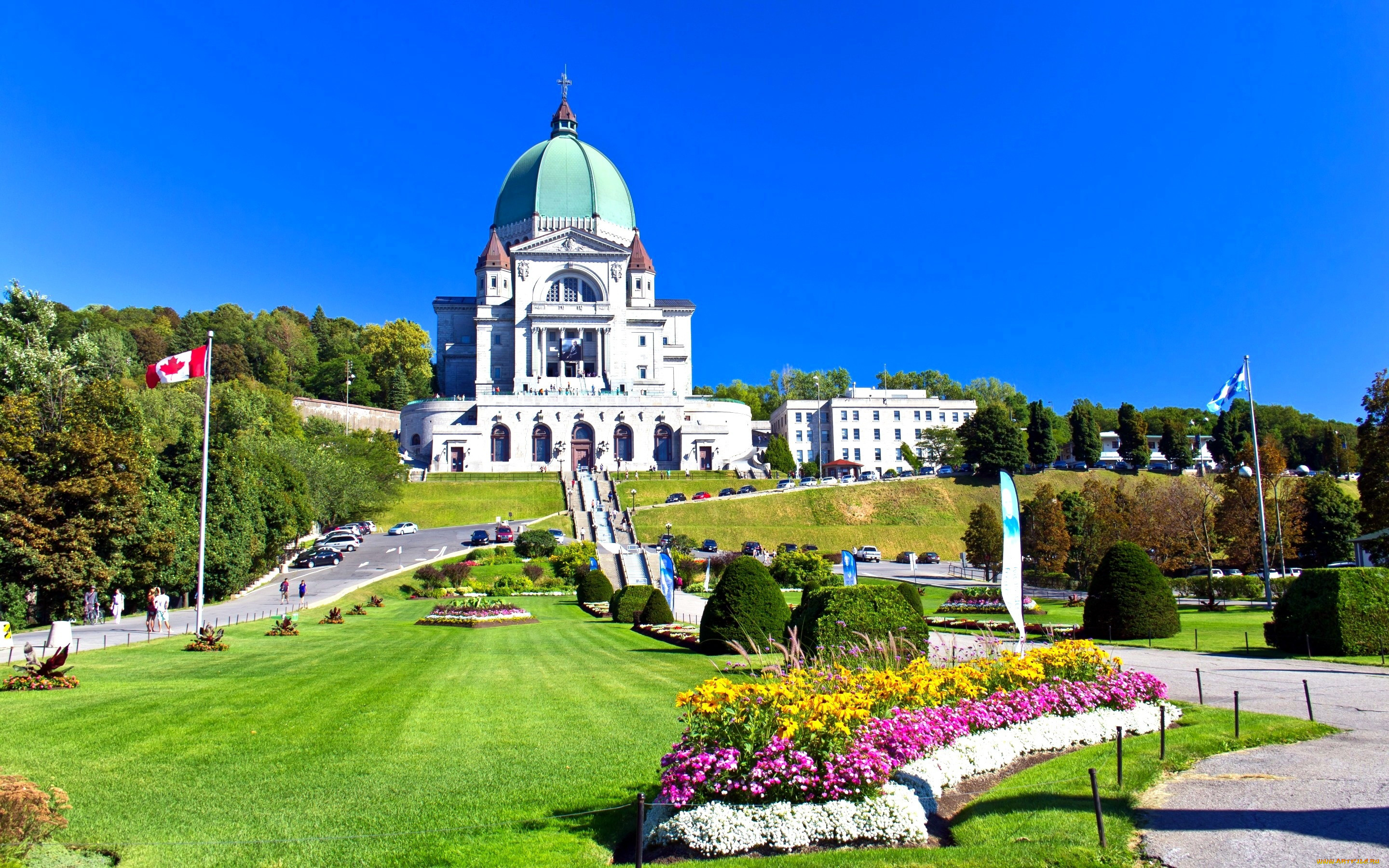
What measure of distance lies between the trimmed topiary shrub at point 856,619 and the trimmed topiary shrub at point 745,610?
3252mm

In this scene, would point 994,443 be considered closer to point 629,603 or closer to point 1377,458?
point 1377,458

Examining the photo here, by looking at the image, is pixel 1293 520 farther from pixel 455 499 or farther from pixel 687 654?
pixel 455 499

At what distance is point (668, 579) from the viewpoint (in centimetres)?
3073

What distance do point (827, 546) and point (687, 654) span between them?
45.5 m

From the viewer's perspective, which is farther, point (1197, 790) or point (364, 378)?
point (364, 378)

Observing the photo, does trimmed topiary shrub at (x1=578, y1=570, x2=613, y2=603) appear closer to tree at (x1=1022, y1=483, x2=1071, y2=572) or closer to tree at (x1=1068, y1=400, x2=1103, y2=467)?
tree at (x1=1022, y1=483, x2=1071, y2=572)

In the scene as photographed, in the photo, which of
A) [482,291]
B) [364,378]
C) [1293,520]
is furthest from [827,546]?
[364,378]

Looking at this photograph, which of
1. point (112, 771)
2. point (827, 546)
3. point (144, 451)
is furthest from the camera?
point (827, 546)

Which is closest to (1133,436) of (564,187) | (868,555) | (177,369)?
(868,555)

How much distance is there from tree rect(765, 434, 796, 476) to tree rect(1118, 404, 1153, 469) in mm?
36209

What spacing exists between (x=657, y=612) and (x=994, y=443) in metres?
64.0

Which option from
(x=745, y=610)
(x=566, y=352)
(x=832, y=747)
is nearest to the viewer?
(x=832, y=747)

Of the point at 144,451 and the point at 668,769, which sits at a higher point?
the point at 144,451

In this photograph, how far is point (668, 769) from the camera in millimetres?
8984
